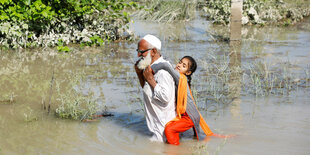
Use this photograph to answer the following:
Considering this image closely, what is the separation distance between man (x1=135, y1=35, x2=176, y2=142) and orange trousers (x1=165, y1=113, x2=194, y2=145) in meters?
0.06

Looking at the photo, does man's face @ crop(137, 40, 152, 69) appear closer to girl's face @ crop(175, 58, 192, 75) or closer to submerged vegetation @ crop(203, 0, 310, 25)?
girl's face @ crop(175, 58, 192, 75)

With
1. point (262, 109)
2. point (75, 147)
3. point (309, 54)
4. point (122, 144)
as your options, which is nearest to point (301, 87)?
point (262, 109)

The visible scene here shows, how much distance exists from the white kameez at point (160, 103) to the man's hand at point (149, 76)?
5cm

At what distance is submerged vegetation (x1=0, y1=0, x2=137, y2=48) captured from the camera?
8992 mm

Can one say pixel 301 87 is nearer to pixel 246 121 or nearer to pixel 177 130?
pixel 246 121

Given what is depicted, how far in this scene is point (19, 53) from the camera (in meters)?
9.06

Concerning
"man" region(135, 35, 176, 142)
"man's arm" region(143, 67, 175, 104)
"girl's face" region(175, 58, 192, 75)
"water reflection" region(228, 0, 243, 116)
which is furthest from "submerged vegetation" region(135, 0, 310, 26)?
"man's arm" region(143, 67, 175, 104)

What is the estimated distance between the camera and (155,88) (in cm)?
419

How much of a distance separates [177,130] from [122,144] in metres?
0.58

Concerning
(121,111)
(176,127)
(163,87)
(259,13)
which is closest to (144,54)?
(163,87)

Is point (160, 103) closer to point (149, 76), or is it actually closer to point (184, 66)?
point (149, 76)

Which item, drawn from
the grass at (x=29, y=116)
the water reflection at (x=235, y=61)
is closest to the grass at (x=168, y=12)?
the water reflection at (x=235, y=61)

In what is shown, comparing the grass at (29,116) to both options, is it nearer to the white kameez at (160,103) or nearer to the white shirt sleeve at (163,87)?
the white kameez at (160,103)

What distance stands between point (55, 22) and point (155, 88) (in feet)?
21.1
